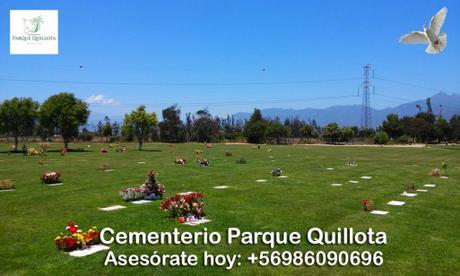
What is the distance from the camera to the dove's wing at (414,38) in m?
7.71

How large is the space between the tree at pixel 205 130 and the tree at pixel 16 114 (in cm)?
5563

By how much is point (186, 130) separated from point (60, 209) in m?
102

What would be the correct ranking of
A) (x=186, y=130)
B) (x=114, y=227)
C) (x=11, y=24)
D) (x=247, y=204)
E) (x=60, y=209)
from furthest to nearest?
(x=186, y=130)
(x=11, y=24)
(x=247, y=204)
(x=60, y=209)
(x=114, y=227)

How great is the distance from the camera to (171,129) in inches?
4483

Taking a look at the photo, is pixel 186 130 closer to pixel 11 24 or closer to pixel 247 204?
pixel 11 24

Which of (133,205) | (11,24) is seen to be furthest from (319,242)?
(11,24)

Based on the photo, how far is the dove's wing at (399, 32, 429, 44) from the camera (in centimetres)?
771

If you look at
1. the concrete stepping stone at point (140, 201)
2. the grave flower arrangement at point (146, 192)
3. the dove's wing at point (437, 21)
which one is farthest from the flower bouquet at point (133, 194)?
the dove's wing at point (437, 21)

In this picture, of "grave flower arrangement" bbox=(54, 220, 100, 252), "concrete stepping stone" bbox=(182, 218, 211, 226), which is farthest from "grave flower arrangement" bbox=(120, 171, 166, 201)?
"grave flower arrangement" bbox=(54, 220, 100, 252)

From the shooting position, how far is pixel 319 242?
11.9 meters

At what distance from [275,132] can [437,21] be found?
328 ft

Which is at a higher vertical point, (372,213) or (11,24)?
(11,24)

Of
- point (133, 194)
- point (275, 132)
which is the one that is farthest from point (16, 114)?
point (275, 132)

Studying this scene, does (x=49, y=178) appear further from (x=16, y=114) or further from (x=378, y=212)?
(x=16, y=114)
